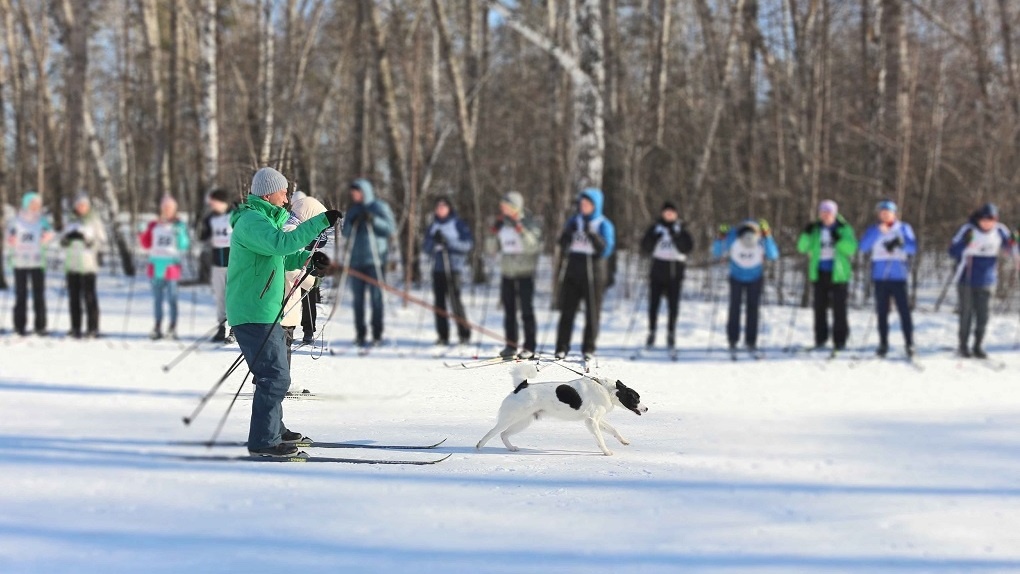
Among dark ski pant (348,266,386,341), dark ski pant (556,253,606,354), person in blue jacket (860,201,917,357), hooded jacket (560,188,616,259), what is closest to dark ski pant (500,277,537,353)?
dark ski pant (556,253,606,354)

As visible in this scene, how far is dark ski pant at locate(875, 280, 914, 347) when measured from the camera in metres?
10.5

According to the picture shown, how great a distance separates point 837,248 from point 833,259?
157mm

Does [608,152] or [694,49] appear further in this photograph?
[694,49]

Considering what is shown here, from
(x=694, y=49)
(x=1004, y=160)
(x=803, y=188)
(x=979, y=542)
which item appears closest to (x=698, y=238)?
(x=803, y=188)

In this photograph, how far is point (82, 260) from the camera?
11.5 meters

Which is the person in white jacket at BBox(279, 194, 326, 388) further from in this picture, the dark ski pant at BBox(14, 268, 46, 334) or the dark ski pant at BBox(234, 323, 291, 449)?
the dark ski pant at BBox(14, 268, 46, 334)

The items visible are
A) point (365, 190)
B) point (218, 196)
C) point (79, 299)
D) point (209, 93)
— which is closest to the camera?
point (218, 196)

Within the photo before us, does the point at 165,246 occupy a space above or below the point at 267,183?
below

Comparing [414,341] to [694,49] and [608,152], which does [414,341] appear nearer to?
[608,152]

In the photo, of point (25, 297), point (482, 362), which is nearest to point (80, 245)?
point (25, 297)

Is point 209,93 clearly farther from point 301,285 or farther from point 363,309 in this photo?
point 301,285

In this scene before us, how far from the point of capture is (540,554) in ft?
9.92

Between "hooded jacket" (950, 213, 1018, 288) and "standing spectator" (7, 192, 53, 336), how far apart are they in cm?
1099

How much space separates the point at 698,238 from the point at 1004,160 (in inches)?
215
